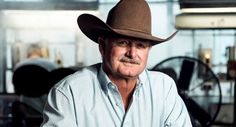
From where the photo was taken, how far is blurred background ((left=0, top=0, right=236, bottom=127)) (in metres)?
3.36

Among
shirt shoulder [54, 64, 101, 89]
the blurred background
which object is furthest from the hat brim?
the blurred background

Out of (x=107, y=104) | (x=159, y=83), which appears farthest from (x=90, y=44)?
(x=107, y=104)

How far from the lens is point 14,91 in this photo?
3529 millimetres

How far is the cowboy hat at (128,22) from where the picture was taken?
4.61 feet

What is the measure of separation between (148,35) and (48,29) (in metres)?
2.34

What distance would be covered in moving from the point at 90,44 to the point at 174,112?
82.7 inches

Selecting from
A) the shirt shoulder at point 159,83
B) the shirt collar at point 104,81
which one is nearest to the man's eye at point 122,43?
the shirt collar at point 104,81

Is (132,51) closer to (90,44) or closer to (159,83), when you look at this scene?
(159,83)

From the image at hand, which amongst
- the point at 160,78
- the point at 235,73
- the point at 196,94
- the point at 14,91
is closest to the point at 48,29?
the point at 14,91

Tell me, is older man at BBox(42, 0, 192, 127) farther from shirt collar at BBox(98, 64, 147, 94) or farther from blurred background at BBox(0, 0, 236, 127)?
blurred background at BBox(0, 0, 236, 127)

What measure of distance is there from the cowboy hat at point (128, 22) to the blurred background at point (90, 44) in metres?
1.82

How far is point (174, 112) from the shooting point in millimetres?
1583

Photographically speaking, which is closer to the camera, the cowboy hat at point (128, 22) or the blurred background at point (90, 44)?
the cowboy hat at point (128, 22)

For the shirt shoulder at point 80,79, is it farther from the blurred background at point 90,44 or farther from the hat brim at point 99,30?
the blurred background at point 90,44
